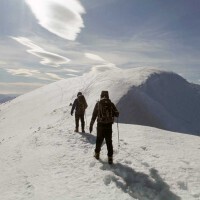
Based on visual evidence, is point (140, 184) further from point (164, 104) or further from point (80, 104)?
point (164, 104)

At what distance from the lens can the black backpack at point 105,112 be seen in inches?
524

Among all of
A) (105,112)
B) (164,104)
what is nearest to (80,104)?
(105,112)

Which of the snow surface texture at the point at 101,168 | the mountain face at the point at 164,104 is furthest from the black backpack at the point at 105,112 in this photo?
the mountain face at the point at 164,104

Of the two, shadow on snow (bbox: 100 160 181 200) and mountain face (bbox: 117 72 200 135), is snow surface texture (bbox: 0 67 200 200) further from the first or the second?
mountain face (bbox: 117 72 200 135)

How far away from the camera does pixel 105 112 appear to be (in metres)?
13.3

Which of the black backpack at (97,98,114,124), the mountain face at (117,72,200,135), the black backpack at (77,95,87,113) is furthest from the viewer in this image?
the mountain face at (117,72,200,135)

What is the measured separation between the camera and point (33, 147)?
1689 centimetres

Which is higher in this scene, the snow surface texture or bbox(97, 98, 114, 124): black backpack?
bbox(97, 98, 114, 124): black backpack

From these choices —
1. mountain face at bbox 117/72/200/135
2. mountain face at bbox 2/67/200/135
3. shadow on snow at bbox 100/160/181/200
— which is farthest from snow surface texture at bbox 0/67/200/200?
mountain face at bbox 117/72/200/135

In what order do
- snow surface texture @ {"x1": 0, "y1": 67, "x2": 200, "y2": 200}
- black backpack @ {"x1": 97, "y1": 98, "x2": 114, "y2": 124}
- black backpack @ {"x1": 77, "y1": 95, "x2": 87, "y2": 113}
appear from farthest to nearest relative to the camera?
black backpack @ {"x1": 77, "y1": 95, "x2": 87, "y2": 113} → black backpack @ {"x1": 97, "y1": 98, "x2": 114, "y2": 124} → snow surface texture @ {"x1": 0, "y1": 67, "x2": 200, "y2": 200}

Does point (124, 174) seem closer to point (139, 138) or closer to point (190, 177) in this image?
point (190, 177)

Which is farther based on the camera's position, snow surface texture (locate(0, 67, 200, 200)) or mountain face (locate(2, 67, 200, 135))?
mountain face (locate(2, 67, 200, 135))

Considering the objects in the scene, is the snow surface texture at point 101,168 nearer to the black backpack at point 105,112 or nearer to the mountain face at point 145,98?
the black backpack at point 105,112

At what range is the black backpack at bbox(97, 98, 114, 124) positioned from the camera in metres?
13.3
